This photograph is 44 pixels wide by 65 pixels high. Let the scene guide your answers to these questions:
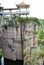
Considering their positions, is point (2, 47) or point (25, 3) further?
point (2, 47)

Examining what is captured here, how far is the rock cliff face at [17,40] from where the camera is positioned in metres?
2.85

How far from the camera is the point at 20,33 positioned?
290 cm

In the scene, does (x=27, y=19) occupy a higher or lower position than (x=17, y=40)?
higher

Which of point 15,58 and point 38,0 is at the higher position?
point 38,0

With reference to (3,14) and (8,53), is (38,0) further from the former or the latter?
(8,53)

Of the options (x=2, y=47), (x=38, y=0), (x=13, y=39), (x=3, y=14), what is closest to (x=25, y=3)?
(x=38, y=0)

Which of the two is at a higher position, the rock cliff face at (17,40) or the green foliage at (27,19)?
the green foliage at (27,19)

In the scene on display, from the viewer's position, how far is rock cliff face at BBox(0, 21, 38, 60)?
2.85 m

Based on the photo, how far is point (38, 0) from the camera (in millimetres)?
2840

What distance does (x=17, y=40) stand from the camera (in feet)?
9.62

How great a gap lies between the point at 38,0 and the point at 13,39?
0.70 m

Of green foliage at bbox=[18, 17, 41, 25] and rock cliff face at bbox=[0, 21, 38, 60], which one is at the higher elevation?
green foliage at bbox=[18, 17, 41, 25]

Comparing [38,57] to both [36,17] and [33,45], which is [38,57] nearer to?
[33,45]

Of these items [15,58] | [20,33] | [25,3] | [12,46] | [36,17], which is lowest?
[15,58]
